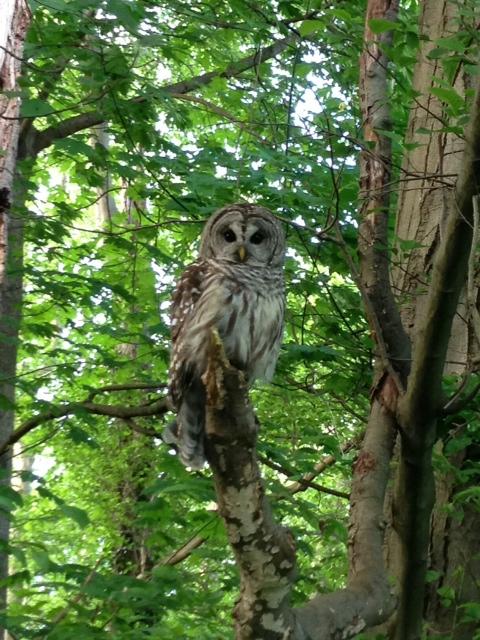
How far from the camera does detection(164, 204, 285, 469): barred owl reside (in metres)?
4.30

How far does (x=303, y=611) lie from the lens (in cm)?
335

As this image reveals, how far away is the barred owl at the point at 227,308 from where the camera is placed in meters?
4.30

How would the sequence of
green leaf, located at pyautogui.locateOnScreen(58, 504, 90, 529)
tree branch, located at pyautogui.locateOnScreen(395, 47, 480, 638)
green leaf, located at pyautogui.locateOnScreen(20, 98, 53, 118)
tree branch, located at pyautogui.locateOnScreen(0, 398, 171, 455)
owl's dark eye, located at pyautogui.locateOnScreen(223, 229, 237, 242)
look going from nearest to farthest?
tree branch, located at pyautogui.locateOnScreen(395, 47, 480, 638), green leaf, located at pyautogui.locateOnScreen(58, 504, 90, 529), green leaf, located at pyautogui.locateOnScreen(20, 98, 53, 118), owl's dark eye, located at pyautogui.locateOnScreen(223, 229, 237, 242), tree branch, located at pyautogui.locateOnScreen(0, 398, 171, 455)

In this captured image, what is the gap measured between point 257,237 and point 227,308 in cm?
57

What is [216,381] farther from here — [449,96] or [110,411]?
[110,411]

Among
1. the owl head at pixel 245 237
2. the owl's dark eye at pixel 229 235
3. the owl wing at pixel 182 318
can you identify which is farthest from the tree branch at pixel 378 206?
the owl wing at pixel 182 318

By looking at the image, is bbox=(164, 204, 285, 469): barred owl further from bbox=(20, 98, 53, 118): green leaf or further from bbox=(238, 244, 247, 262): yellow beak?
bbox=(20, 98, 53, 118): green leaf

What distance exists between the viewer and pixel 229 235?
16.3 feet

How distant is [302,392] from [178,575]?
227 centimetres

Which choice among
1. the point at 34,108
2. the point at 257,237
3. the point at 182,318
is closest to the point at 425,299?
the point at 257,237

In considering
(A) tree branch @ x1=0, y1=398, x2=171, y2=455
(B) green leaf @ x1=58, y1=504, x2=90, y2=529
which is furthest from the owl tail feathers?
(A) tree branch @ x1=0, y1=398, x2=171, y2=455

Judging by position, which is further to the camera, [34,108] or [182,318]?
[34,108]

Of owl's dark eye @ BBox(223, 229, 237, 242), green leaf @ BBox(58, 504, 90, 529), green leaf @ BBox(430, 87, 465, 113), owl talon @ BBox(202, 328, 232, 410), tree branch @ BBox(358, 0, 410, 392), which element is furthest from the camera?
owl's dark eye @ BBox(223, 229, 237, 242)

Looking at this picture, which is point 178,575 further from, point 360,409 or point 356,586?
point 360,409
